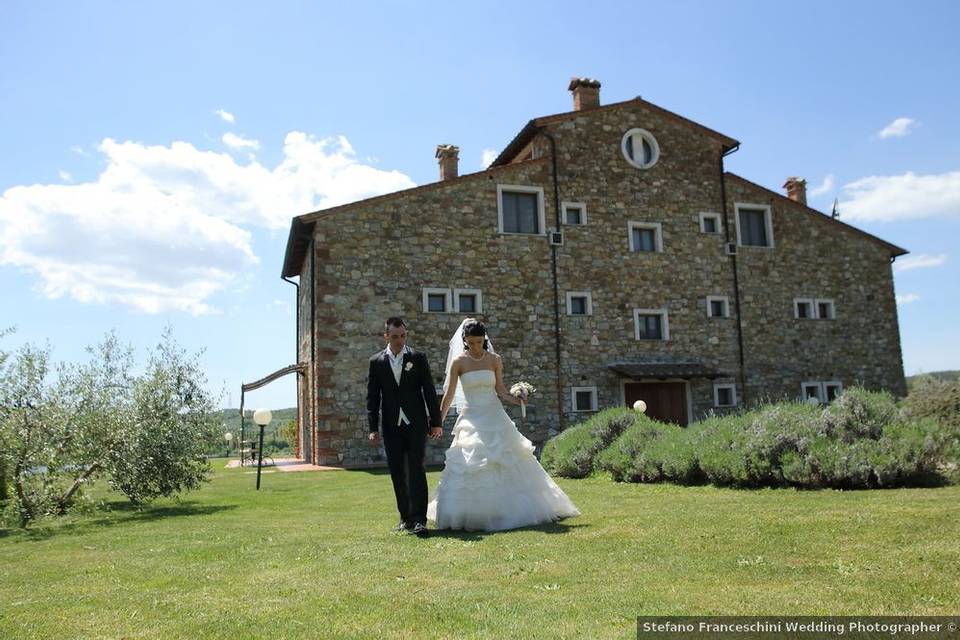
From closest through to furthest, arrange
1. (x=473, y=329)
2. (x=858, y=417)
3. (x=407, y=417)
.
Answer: (x=407, y=417)
(x=473, y=329)
(x=858, y=417)

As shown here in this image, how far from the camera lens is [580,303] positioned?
21078 mm

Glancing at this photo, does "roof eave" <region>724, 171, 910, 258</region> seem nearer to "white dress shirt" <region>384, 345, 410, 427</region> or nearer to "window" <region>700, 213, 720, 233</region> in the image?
"window" <region>700, 213, 720, 233</region>

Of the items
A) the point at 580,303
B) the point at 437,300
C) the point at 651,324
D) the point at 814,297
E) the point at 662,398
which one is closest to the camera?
the point at 437,300

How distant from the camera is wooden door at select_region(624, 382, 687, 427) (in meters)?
21.3

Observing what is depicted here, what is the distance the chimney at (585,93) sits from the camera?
2251 centimetres

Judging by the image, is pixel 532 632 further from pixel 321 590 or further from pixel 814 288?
pixel 814 288

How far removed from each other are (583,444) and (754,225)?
47.9 ft

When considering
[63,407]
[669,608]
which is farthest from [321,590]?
[63,407]

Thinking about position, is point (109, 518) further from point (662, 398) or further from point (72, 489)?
point (662, 398)

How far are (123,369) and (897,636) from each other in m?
10.8

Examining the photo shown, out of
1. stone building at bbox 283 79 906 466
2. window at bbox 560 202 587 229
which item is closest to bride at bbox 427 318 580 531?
stone building at bbox 283 79 906 466

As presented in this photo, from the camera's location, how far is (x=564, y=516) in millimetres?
6879

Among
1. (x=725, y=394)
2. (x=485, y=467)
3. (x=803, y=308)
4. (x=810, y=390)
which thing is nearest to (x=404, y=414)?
(x=485, y=467)

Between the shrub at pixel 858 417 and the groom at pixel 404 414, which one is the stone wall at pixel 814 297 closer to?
the shrub at pixel 858 417
